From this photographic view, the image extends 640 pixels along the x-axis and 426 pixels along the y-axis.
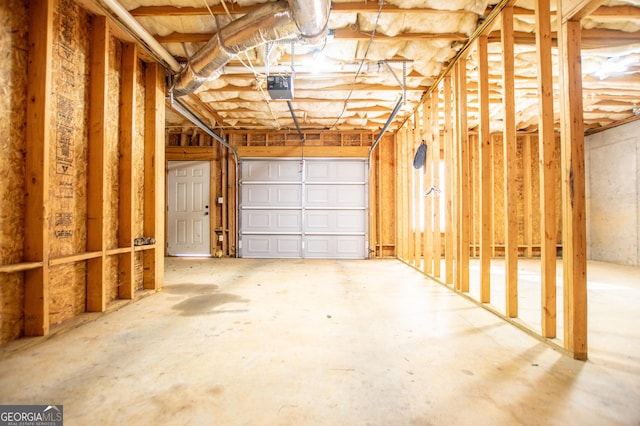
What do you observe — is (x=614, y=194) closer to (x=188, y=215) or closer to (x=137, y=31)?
(x=137, y=31)

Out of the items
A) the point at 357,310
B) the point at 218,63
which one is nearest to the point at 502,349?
the point at 357,310

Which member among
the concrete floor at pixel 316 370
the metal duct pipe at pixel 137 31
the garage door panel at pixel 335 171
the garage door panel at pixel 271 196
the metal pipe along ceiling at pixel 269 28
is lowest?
the concrete floor at pixel 316 370

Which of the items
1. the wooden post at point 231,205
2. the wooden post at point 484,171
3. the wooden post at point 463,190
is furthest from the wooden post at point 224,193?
the wooden post at point 484,171

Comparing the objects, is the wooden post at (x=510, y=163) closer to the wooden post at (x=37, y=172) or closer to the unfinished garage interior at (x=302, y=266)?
the unfinished garage interior at (x=302, y=266)

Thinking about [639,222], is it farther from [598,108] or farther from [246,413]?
[246,413]

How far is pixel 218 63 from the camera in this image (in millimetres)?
3062

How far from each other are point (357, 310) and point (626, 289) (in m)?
3.79

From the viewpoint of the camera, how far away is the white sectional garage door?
22.0 ft

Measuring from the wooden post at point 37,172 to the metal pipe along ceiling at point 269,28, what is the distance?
1.27m

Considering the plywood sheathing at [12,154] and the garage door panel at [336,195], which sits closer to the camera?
the plywood sheathing at [12,154]

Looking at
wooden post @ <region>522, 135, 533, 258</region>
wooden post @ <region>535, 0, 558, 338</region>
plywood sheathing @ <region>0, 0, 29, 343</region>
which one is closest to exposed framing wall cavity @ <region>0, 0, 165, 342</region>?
plywood sheathing @ <region>0, 0, 29, 343</region>

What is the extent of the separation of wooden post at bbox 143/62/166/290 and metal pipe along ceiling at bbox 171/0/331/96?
0.77 meters

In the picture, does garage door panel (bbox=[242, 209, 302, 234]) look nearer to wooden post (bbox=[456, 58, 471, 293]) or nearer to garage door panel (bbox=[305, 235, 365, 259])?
garage door panel (bbox=[305, 235, 365, 259])

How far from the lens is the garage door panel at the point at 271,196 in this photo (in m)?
6.73
